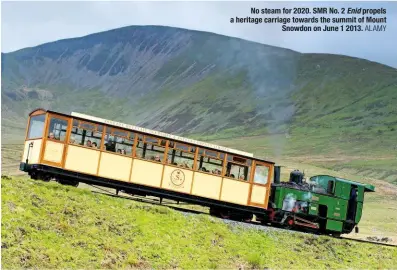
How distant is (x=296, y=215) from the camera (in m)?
28.9

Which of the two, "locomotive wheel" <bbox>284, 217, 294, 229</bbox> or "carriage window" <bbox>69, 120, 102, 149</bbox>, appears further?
"locomotive wheel" <bbox>284, 217, 294, 229</bbox>

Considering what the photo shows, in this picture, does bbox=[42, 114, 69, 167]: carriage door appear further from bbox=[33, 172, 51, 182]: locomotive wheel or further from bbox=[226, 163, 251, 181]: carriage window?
bbox=[226, 163, 251, 181]: carriage window

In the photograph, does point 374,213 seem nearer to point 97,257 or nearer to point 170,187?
point 170,187

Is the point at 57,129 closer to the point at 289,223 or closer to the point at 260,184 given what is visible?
the point at 260,184

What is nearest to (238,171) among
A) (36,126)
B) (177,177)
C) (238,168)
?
(238,168)

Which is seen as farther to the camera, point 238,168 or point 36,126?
point 238,168

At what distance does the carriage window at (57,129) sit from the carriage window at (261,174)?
31.1 feet

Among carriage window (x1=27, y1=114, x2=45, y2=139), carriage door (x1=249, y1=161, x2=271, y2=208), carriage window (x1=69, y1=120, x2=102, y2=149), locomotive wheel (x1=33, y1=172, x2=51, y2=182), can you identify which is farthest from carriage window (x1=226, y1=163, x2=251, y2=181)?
carriage window (x1=27, y1=114, x2=45, y2=139)

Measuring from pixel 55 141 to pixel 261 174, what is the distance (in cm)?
1020

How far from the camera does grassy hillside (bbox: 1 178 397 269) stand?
655 inches

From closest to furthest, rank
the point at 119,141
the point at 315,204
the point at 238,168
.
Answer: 1. the point at 119,141
2. the point at 238,168
3. the point at 315,204

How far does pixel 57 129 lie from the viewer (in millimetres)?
23359

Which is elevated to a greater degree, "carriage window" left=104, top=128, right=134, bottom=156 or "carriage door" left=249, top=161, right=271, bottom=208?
"carriage window" left=104, top=128, right=134, bottom=156

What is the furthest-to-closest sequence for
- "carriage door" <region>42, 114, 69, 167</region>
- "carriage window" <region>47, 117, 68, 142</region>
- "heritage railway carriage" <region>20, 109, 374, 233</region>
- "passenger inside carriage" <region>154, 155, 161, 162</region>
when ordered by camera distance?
"passenger inside carriage" <region>154, 155, 161, 162</region> < "heritage railway carriage" <region>20, 109, 374, 233</region> < "carriage window" <region>47, 117, 68, 142</region> < "carriage door" <region>42, 114, 69, 167</region>
